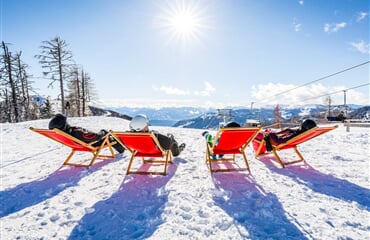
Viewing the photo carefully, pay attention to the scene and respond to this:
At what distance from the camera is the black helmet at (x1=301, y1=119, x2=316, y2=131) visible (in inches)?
190

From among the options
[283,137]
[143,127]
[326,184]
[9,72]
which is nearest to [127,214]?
[143,127]

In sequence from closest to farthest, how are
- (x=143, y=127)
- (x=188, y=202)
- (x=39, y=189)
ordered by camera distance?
(x=188, y=202) < (x=39, y=189) < (x=143, y=127)

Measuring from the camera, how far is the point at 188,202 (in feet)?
10.5

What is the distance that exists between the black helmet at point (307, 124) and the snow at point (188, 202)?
2.90 feet

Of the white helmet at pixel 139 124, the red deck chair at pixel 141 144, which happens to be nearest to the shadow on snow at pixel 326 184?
the red deck chair at pixel 141 144

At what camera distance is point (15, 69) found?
20.7m

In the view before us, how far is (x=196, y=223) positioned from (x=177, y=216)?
291 mm

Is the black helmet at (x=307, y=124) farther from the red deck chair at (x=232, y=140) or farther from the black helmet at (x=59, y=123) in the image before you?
the black helmet at (x=59, y=123)

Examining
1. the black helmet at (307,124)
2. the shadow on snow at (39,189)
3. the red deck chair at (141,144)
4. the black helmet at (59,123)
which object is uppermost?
the black helmet at (59,123)

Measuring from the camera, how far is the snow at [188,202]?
98.7 inches

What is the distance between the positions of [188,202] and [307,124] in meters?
3.32

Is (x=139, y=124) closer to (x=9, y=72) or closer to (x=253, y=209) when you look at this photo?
(x=253, y=209)

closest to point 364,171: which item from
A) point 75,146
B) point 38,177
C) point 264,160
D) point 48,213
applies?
point 264,160

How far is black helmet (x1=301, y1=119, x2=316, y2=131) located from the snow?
884 millimetres
